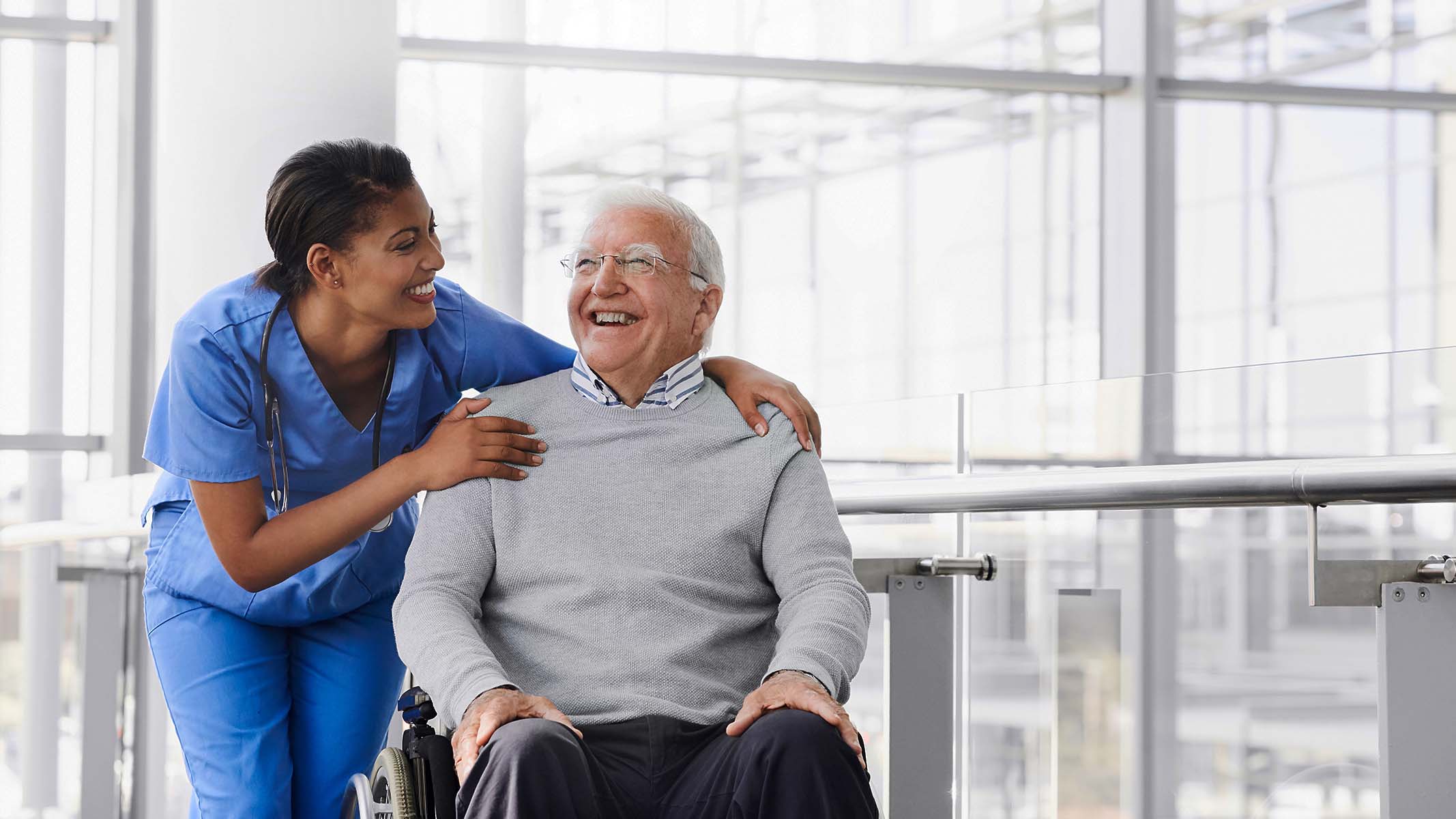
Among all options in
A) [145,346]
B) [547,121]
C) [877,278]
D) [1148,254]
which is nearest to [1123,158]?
[1148,254]

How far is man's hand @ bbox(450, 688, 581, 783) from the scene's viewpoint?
136 centimetres

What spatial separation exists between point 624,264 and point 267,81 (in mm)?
1302

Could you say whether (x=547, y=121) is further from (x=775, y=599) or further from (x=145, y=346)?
(x=775, y=599)

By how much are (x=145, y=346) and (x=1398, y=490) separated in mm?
3927

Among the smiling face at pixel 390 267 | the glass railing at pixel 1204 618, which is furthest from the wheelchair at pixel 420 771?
the glass railing at pixel 1204 618

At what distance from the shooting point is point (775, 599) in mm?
1689

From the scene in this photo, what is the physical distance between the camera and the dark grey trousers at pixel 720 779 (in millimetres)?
1294

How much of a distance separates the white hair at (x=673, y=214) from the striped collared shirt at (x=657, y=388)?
70 mm

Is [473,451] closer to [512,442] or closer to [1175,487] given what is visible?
[512,442]

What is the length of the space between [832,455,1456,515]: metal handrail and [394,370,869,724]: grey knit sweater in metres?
0.18

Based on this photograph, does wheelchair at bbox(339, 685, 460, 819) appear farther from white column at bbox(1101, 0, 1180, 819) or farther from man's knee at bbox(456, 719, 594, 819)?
white column at bbox(1101, 0, 1180, 819)

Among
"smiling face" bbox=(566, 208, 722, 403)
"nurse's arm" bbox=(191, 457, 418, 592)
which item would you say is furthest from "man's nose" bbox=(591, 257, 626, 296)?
"nurse's arm" bbox=(191, 457, 418, 592)

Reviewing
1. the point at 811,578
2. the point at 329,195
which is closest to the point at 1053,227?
the point at 811,578

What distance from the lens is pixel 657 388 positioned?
1.76m
